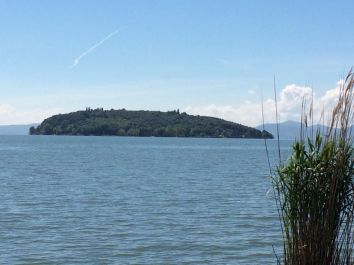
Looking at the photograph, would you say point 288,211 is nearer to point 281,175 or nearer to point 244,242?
point 281,175

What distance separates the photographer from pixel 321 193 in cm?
807

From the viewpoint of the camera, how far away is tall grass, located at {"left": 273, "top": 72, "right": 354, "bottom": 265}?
26.2 ft

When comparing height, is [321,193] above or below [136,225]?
above

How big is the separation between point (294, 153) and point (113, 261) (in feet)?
26.3

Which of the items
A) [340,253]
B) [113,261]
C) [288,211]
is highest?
[288,211]

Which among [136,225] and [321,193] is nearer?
[321,193]

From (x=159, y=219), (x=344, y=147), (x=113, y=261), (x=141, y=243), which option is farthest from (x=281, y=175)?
(x=159, y=219)

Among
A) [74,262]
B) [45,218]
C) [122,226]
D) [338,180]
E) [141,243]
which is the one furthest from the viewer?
[45,218]

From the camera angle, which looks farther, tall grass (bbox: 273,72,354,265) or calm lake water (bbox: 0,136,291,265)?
calm lake water (bbox: 0,136,291,265)

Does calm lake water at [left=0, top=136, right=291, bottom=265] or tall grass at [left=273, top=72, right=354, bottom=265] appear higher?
tall grass at [left=273, top=72, right=354, bottom=265]

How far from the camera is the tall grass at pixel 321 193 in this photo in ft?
26.2

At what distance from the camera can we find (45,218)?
22547 mm

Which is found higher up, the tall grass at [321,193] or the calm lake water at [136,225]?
the tall grass at [321,193]

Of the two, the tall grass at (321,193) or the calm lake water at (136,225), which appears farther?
the calm lake water at (136,225)
